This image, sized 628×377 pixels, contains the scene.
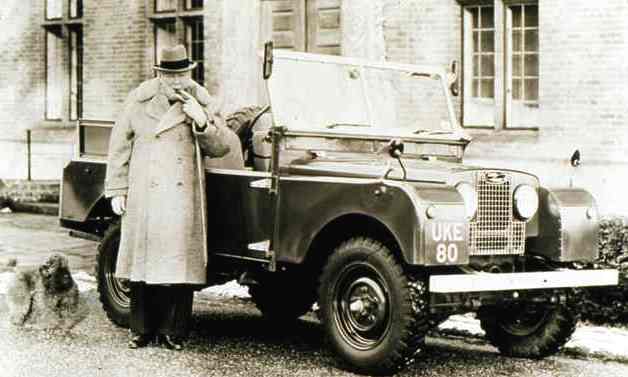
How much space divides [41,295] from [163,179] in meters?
1.47

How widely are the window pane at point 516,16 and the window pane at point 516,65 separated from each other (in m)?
0.35

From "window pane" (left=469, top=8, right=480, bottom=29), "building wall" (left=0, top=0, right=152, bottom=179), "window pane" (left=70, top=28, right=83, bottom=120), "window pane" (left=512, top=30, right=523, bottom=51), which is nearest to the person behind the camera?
"window pane" (left=512, top=30, right=523, bottom=51)

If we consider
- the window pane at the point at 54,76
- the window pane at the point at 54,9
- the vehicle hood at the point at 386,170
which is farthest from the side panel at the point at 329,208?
the window pane at the point at 54,9

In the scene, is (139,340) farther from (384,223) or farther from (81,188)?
(384,223)

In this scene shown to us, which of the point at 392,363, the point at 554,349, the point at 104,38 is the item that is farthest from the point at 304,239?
the point at 104,38

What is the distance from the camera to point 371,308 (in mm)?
6684

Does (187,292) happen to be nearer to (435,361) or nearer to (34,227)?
(435,361)

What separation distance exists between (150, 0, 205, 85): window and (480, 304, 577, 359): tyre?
10171 mm

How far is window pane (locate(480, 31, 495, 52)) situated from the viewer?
13406 mm

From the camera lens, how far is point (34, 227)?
579 inches

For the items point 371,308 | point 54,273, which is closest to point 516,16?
point 54,273

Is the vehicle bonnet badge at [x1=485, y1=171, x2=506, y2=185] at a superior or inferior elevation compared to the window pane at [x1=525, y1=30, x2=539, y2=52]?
inferior

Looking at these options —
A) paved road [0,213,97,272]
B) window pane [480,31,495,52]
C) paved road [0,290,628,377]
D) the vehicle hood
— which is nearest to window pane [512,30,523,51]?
window pane [480,31,495,52]

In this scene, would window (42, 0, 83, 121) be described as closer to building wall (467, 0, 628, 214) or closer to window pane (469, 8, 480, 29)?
window pane (469, 8, 480, 29)
